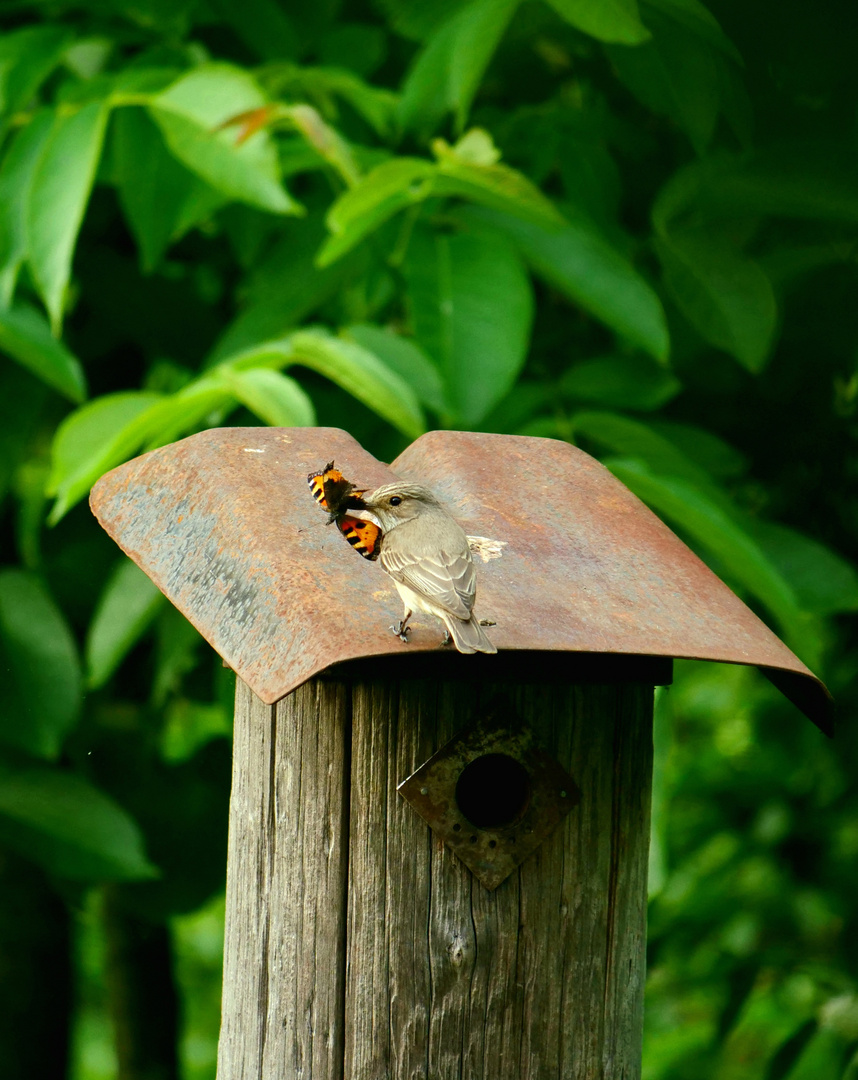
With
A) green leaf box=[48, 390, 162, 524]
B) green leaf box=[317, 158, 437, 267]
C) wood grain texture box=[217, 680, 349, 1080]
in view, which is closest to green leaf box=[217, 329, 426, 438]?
green leaf box=[317, 158, 437, 267]

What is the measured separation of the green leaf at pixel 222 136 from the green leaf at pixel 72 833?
3.90 ft

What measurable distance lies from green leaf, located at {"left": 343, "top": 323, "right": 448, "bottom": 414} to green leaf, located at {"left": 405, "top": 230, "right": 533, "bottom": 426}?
4 cm

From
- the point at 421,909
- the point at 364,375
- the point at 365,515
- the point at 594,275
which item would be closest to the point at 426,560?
the point at 365,515

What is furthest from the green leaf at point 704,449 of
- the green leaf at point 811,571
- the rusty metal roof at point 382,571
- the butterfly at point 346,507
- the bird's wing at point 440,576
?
the bird's wing at point 440,576

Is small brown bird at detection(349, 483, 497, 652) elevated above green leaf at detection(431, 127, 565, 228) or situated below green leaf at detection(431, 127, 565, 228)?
below

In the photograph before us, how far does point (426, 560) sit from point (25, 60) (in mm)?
1599

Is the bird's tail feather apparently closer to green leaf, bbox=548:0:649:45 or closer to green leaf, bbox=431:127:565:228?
green leaf, bbox=431:127:565:228

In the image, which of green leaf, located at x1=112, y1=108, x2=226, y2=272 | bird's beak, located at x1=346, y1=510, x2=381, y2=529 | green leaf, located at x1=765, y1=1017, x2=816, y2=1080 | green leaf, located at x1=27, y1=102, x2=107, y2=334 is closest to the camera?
bird's beak, located at x1=346, y1=510, x2=381, y2=529

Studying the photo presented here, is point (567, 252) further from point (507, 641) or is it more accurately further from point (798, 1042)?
point (798, 1042)

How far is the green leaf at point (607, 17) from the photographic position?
1.80m

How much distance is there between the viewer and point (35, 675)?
234cm

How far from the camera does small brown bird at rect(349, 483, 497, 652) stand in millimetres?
1169

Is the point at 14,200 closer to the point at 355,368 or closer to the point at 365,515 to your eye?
the point at 355,368

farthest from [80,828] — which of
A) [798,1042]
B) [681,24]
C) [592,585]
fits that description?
[681,24]
